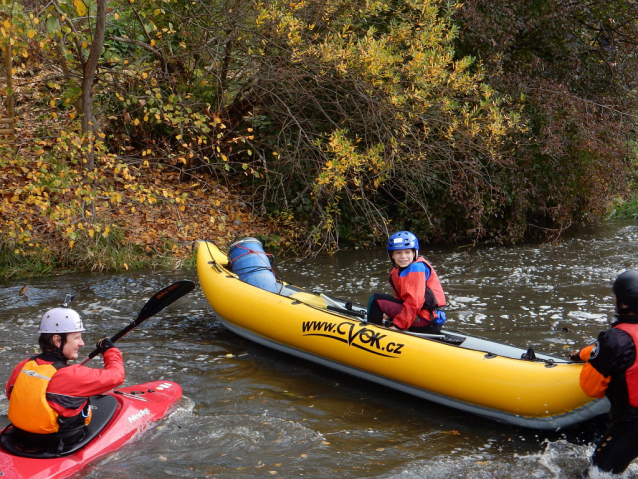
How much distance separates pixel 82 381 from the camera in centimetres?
343

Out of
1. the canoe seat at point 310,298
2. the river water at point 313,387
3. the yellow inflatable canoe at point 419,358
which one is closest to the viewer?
the river water at point 313,387

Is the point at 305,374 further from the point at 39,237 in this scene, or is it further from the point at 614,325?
the point at 39,237

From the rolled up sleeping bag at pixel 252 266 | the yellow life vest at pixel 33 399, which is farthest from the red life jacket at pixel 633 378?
the rolled up sleeping bag at pixel 252 266

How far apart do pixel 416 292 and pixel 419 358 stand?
1.89 ft

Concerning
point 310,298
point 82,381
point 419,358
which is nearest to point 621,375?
point 419,358

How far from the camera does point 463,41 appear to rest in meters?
9.65

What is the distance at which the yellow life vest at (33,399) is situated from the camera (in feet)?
11.0

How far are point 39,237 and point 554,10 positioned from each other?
28.0ft

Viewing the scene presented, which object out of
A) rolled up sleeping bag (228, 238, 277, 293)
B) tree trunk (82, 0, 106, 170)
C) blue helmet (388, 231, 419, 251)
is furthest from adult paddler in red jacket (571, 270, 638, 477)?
tree trunk (82, 0, 106, 170)

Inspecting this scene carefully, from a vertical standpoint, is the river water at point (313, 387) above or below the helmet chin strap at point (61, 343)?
below

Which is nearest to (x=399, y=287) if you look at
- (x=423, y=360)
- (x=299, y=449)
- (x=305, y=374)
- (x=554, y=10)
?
(x=423, y=360)

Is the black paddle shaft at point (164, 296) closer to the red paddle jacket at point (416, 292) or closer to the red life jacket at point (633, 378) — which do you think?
the red paddle jacket at point (416, 292)

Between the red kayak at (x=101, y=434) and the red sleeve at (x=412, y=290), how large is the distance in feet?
6.06

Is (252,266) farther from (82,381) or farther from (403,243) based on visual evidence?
(82,381)
